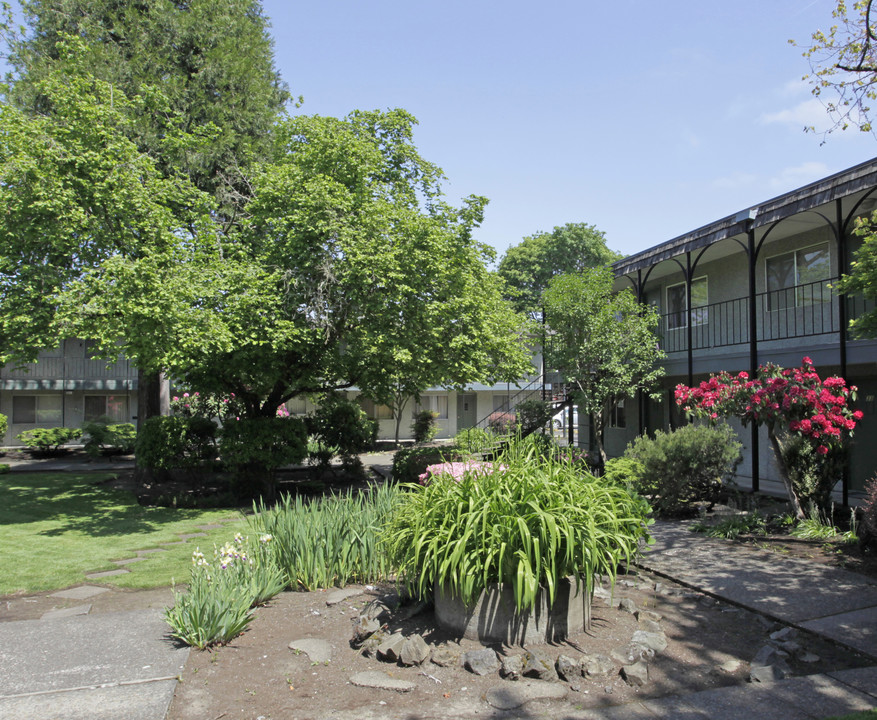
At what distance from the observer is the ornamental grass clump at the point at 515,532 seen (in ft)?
15.1

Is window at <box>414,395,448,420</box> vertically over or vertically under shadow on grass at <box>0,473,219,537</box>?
over

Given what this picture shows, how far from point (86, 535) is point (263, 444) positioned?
366 cm

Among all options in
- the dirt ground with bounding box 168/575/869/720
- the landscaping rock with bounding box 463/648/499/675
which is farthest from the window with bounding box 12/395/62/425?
the landscaping rock with bounding box 463/648/499/675

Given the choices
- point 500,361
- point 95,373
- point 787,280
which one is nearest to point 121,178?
point 500,361

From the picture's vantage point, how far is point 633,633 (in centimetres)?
502

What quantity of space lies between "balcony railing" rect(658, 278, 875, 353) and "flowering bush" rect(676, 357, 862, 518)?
10.1ft

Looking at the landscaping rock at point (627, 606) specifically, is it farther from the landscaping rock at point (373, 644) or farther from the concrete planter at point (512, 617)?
the landscaping rock at point (373, 644)

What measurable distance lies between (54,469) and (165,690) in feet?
62.7

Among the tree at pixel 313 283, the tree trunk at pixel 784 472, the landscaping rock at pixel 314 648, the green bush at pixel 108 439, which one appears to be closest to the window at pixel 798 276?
the tree trunk at pixel 784 472

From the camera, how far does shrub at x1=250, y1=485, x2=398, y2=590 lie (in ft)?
A: 20.6

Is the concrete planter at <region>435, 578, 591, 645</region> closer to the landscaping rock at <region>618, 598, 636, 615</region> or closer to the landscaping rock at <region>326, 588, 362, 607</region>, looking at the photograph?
the landscaping rock at <region>618, 598, 636, 615</region>

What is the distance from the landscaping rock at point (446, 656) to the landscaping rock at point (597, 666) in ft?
2.99

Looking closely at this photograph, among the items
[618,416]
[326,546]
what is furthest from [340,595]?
[618,416]

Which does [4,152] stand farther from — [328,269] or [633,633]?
[633,633]
